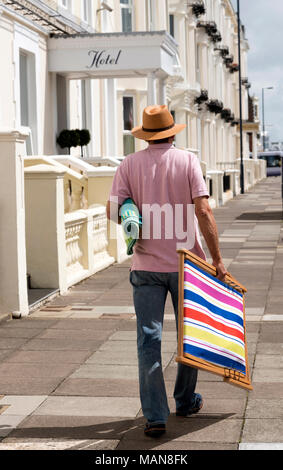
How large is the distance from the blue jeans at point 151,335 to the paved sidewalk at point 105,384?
0.64ft

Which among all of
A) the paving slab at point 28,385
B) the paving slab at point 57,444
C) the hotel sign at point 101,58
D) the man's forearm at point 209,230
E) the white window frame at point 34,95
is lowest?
the paving slab at point 28,385

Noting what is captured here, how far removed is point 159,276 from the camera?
5781 millimetres

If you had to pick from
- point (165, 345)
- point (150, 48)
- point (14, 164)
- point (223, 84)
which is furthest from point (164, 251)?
point (223, 84)

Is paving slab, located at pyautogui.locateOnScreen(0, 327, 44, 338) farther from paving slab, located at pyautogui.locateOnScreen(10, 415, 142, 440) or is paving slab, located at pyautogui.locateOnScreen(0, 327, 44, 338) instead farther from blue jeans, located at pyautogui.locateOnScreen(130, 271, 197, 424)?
blue jeans, located at pyautogui.locateOnScreen(130, 271, 197, 424)

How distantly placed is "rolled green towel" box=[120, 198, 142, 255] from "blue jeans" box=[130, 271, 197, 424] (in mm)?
246

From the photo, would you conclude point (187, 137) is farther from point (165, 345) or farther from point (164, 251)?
point (164, 251)

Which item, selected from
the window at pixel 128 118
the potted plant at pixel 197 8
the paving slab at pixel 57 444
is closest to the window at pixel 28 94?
the window at pixel 128 118

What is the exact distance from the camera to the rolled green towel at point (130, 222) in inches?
223

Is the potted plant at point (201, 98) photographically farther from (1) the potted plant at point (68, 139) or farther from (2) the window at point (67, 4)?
(1) the potted plant at point (68, 139)

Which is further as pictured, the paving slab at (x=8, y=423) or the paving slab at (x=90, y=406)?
the paving slab at (x=90, y=406)

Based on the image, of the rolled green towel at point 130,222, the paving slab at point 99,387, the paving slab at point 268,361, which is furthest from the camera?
the paving slab at point 268,361

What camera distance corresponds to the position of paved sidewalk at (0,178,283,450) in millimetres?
5594

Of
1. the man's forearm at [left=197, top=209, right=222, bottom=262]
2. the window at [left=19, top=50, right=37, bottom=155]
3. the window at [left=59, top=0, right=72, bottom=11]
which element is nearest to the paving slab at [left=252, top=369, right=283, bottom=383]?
the man's forearm at [left=197, top=209, right=222, bottom=262]

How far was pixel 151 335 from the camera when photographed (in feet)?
18.6
